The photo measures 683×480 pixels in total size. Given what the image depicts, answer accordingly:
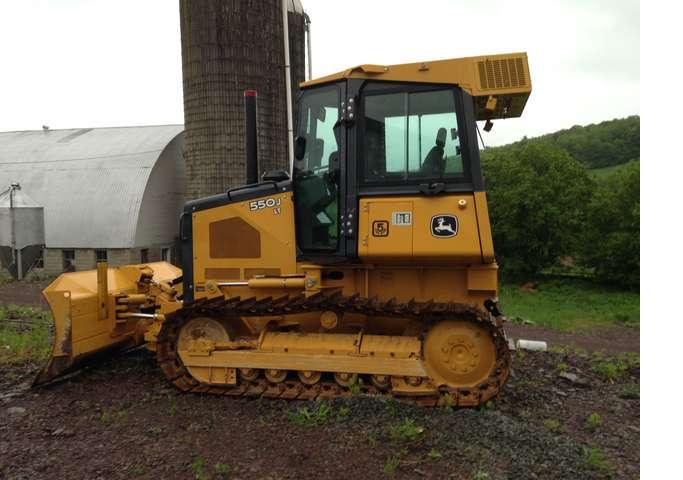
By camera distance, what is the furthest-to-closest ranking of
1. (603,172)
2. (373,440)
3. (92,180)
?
(603,172), (92,180), (373,440)

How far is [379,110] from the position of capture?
508cm

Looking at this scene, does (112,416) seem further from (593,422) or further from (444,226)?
(593,422)

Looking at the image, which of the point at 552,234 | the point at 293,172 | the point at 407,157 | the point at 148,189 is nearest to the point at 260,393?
the point at 293,172

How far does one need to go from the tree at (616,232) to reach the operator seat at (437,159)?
2048 centimetres

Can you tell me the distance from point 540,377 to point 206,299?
13.0 ft

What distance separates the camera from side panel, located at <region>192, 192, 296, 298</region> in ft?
18.3

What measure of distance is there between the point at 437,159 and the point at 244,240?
87.5 inches

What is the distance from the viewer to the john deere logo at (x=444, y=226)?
15.9 ft

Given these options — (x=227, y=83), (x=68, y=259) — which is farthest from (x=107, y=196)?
(x=227, y=83)

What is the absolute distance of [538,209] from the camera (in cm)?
2419

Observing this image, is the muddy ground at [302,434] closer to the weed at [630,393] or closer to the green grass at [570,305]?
the weed at [630,393]

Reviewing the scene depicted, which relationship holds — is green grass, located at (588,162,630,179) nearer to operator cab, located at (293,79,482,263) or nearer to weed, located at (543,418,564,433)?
operator cab, located at (293,79,482,263)

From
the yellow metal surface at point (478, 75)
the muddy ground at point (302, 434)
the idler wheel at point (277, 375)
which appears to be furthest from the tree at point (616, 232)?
the idler wheel at point (277, 375)

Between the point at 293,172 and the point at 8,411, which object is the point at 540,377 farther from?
the point at 8,411
